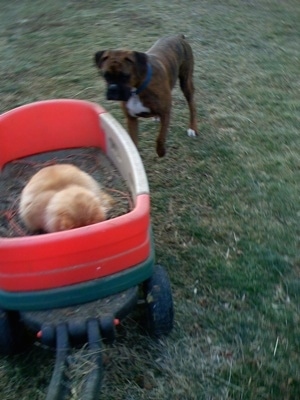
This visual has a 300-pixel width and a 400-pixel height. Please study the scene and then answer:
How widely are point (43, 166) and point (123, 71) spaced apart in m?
0.92

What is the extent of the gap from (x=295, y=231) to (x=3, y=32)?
5854 mm

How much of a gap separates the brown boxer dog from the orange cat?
1.16 meters

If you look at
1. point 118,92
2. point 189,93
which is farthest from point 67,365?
point 189,93

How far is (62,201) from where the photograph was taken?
269 centimetres

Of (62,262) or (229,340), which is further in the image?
(229,340)

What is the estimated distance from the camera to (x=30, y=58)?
6770 mm

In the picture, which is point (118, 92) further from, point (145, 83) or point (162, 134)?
point (162, 134)

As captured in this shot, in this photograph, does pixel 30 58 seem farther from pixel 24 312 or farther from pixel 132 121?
pixel 24 312

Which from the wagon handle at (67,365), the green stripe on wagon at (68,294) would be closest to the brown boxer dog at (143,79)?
the green stripe on wagon at (68,294)

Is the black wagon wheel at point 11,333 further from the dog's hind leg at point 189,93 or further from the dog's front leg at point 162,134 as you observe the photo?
the dog's hind leg at point 189,93

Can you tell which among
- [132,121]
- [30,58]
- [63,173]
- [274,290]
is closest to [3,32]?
[30,58]

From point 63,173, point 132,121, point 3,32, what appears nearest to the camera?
point 63,173

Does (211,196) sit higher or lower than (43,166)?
lower

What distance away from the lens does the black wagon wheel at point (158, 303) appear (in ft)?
8.67
